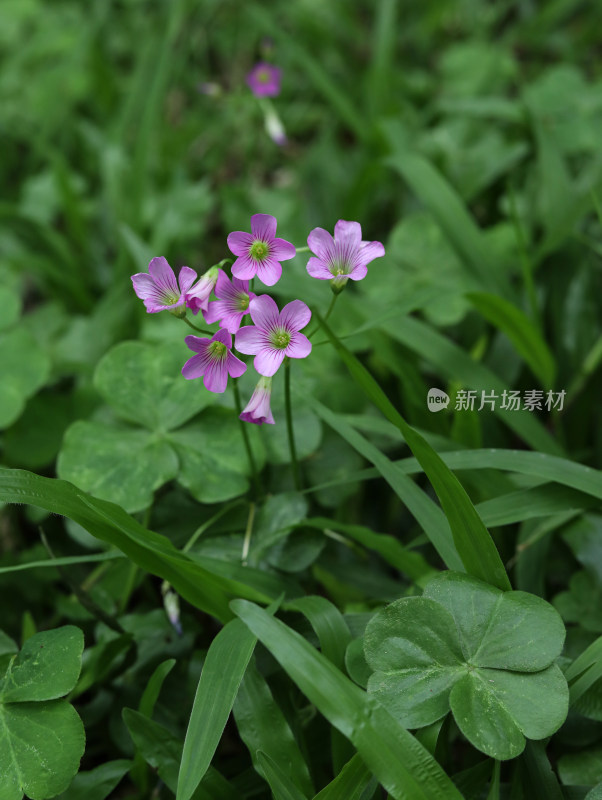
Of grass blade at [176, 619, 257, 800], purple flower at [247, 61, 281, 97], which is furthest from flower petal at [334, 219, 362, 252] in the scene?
purple flower at [247, 61, 281, 97]

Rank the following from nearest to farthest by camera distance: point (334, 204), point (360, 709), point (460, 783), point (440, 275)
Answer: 1. point (360, 709)
2. point (460, 783)
3. point (440, 275)
4. point (334, 204)

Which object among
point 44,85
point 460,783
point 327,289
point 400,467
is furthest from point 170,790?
point 44,85

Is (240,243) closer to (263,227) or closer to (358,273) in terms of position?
(263,227)

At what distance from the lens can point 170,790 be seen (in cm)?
124

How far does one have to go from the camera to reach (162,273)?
42.8 inches

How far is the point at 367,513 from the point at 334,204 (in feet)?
4.12

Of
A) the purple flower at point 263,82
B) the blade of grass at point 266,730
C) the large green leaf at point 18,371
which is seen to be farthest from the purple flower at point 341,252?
the purple flower at point 263,82

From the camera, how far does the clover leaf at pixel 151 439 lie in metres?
1.45

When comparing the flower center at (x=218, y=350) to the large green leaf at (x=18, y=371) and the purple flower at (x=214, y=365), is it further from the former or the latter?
the large green leaf at (x=18, y=371)

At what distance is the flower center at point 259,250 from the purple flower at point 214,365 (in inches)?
5.7

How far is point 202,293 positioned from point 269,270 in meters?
0.12

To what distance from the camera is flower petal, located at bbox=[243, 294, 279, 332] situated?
105 centimetres

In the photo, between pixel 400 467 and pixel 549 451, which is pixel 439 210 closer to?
pixel 549 451

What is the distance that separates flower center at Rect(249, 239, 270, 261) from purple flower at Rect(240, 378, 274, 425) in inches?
7.6
